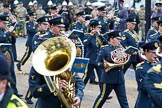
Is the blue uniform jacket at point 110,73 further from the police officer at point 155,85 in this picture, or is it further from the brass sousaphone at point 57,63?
the police officer at point 155,85

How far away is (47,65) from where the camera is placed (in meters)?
4.82

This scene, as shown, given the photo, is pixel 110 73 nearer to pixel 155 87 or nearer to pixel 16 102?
pixel 155 87

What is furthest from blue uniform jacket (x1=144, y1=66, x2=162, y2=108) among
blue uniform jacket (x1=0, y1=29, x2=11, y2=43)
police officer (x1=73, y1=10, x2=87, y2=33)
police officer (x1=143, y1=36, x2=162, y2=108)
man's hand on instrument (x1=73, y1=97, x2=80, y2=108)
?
police officer (x1=73, y1=10, x2=87, y2=33)

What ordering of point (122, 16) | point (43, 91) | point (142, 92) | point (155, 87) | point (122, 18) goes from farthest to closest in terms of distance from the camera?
point (122, 16) → point (122, 18) → point (142, 92) → point (43, 91) → point (155, 87)

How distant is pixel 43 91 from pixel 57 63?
469 mm

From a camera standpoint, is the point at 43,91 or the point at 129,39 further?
the point at 129,39

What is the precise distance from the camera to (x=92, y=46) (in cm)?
1148

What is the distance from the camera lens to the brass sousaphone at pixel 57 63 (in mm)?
4750

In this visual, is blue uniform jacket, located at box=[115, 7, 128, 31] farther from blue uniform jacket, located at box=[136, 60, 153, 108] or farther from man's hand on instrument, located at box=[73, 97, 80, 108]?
man's hand on instrument, located at box=[73, 97, 80, 108]

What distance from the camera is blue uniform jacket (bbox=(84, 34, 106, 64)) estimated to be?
11.3 m

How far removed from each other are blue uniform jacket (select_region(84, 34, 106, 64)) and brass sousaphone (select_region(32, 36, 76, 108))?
20.2 ft

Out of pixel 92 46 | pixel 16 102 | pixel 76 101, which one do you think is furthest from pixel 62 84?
pixel 92 46

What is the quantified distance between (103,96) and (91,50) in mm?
3085

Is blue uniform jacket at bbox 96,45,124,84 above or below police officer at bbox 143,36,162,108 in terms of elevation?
below
